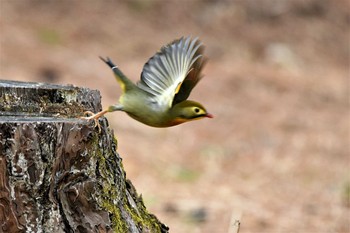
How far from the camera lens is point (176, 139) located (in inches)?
401

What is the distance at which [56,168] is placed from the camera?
3291 mm

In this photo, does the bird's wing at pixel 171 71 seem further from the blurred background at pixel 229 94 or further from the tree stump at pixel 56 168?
the blurred background at pixel 229 94

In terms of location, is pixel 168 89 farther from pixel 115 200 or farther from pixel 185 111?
pixel 115 200

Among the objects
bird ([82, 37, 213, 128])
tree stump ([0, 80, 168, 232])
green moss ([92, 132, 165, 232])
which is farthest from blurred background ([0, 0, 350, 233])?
tree stump ([0, 80, 168, 232])

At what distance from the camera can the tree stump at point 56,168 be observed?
125 inches

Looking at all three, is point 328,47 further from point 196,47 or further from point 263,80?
point 196,47

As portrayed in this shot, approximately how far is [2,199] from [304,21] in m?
13.2

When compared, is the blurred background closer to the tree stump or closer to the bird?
the bird

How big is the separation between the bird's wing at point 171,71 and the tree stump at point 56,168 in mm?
322

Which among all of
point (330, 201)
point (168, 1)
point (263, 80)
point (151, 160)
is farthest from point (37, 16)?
point (330, 201)

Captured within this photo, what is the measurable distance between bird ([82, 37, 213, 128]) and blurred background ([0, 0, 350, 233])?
2.79 metres

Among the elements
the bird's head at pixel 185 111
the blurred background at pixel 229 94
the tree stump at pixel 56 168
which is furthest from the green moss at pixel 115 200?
the blurred background at pixel 229 94

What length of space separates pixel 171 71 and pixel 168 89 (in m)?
0.10

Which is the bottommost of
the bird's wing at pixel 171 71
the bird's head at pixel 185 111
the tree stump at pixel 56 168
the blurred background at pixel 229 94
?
the tree stump at pixel 56 168
